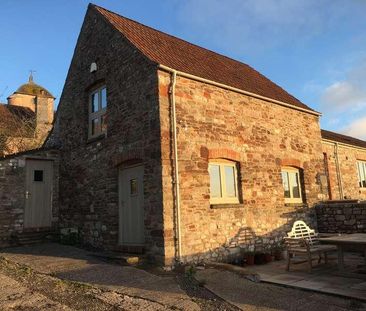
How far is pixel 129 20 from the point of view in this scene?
1280 centimetres

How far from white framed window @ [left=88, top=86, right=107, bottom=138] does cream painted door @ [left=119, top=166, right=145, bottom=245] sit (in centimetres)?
198

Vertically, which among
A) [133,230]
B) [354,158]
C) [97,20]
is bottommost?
[133,230]

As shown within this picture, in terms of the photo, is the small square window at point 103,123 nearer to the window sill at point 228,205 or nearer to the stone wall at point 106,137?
the stone wall at point 106,137

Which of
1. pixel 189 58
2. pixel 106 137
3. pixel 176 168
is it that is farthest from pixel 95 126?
pixel 176 168

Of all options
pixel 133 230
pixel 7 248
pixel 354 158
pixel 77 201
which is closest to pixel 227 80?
pixel 133 230

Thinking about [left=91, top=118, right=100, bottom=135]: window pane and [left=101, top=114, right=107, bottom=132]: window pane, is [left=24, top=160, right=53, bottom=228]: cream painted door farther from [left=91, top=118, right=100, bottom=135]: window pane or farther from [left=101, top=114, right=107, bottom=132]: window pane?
[left=101, top=114, right=107, bottom=132]: window pane

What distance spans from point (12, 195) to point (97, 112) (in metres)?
3.89

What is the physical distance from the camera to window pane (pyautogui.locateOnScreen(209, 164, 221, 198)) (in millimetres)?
9789

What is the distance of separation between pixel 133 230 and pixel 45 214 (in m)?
4.51

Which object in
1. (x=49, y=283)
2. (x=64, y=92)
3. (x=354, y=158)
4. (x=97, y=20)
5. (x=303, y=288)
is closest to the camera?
(x=303, y=288)

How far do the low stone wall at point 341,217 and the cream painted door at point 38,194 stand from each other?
9.43m

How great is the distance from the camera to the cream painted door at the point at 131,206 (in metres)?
9.48

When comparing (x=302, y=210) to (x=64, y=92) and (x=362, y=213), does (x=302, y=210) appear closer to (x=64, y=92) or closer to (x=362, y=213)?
(x=362, y=213)

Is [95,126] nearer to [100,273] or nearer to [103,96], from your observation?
[103,96]
